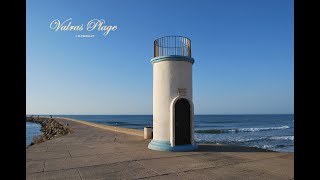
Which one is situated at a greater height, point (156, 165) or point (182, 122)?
point (182, 122)

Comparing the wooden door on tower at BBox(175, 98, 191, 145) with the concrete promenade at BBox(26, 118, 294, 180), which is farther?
the wooden door on tower at BBox(175, 98, 191, 145)

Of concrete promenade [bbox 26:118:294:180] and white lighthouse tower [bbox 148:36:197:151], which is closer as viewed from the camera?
concrete promenade [bbox 26:118:294:180]

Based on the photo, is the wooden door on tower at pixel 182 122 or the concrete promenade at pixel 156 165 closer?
the concrete promenade at pixel 156 165

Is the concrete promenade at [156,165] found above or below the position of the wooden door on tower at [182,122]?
below

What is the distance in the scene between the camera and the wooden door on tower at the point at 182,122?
1107cm

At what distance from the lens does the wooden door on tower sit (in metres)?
11.1

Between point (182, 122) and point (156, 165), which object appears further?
point (182, 122)

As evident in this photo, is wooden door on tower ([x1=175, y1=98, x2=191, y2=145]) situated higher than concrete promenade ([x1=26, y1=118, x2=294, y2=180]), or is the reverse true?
wooden door on tower ([x1=175, y1=98, x2=191, y2=145])

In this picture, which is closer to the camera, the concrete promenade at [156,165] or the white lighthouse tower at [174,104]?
the concrete promenade at [156,165]

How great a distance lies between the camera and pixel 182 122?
1123cm
